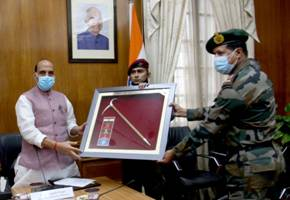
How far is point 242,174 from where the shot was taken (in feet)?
7.06

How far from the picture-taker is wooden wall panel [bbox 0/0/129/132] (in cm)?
343

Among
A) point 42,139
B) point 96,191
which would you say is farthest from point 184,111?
point 42,139

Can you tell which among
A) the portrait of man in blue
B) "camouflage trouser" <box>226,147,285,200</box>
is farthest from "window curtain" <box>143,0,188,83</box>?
"camouflage trouser" <box>226,147,285,200</box>

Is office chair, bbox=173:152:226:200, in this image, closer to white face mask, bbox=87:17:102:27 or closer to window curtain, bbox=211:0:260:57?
window curtain, bbox=211:0:260:57

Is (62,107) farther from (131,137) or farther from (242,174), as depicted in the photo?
(242,174)

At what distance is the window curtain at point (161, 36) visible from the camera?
389 centimetres

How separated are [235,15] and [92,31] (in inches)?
66.5

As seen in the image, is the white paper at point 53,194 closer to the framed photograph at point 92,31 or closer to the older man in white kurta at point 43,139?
the older man in white kurta at point 43,139

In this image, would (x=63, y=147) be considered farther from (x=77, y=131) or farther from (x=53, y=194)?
(x=53, y=194)

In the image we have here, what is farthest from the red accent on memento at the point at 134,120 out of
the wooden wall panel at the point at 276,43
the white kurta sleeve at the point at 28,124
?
the wooden wall panel at the point at 276,43

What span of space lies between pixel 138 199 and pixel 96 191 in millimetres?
335

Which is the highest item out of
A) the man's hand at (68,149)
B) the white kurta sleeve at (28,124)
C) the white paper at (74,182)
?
the white kurta sleeve at (28,124)

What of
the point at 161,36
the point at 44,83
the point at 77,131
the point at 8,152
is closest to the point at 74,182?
the point at 77,131

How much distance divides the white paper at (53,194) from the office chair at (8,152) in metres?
1.16
